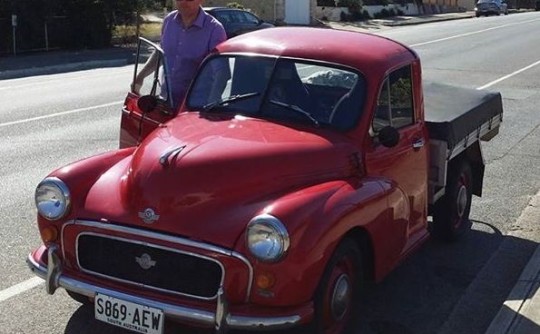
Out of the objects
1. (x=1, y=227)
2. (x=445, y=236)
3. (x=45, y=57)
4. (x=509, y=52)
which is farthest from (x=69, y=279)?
(x=509, y=52)

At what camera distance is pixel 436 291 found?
17.5 ft

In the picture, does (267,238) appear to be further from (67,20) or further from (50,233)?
(67,20)

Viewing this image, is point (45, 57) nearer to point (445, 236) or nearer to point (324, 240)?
point (445, 236)

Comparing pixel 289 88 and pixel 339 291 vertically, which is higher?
pixel 289 88

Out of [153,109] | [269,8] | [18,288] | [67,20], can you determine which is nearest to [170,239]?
[18,288]

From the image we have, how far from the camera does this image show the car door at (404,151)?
16.0 feet

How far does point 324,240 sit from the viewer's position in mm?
3869

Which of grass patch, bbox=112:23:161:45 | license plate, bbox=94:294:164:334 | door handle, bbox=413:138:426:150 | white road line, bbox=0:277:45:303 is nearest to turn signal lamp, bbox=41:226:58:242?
license plate, bbox=94:294:164:334

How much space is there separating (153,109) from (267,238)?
210 cm

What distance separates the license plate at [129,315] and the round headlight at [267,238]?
0.58m

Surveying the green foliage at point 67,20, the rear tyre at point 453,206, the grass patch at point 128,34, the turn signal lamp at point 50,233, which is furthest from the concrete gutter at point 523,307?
the grass patch at point 128,34

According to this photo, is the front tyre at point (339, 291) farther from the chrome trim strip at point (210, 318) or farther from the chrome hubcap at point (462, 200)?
the chrome hubcap at point (462, 200)

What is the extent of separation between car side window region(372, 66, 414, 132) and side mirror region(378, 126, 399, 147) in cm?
16

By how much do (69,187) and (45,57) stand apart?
19.2 meters
